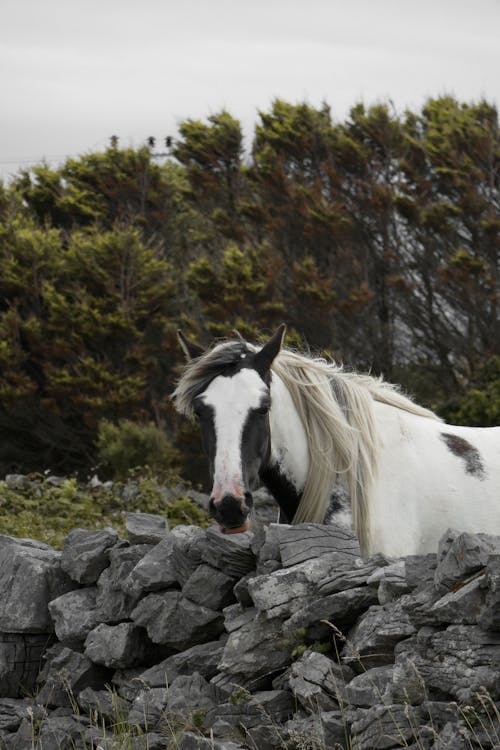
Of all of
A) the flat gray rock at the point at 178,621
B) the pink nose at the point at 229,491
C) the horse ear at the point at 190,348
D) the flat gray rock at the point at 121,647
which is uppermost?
the horse ear at the point at 190,348

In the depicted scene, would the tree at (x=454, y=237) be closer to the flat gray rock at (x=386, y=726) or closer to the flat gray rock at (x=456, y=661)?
the flat gray rock at (x=456, y=661)

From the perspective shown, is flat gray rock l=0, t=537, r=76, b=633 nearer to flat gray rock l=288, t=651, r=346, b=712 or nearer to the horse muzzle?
the horse muzzle

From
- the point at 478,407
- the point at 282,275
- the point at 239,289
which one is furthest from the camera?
the point at 282,275

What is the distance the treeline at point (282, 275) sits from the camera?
13906 mm

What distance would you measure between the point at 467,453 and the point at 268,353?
1485mm

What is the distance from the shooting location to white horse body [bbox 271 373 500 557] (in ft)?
17.5

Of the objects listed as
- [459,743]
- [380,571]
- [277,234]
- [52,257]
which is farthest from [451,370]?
[459,743]

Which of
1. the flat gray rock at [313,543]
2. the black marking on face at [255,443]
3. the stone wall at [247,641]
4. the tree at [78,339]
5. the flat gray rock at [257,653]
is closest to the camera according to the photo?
the stone wall at [247,641]

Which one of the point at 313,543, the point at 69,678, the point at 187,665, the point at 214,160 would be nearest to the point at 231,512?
the point at 313,543

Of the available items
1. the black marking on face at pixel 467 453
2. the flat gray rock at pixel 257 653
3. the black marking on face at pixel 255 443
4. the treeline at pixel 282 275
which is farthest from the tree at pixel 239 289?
the flat gray rock at pixel 257 653

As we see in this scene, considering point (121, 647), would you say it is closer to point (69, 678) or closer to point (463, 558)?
point (69, 678)

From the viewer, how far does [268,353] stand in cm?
522

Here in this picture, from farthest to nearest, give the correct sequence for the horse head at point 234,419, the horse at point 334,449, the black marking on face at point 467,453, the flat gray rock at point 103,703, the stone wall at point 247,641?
the black marking on face at point 467,453, the horse at point 334,449, the flat gray rock at point 103,703, the horse head at point 234,419, the stone wall at point 247,641

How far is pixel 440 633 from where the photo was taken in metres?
3.43
